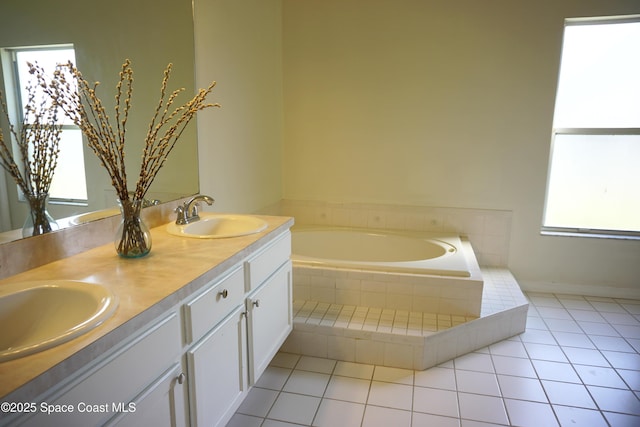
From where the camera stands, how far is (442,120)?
11.6ft

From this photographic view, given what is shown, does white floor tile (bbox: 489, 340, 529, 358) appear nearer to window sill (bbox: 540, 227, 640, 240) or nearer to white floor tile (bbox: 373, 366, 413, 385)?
white floor tile (bbox: 373, 366, 413, 385)

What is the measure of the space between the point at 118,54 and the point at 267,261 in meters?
1.06

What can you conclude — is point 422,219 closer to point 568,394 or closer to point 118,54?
point 568,394

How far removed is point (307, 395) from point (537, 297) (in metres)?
2.22

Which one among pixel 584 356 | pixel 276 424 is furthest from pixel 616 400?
pixel 276 424

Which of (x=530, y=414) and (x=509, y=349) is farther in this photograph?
(x=509, y=349)

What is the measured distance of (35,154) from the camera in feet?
4.61

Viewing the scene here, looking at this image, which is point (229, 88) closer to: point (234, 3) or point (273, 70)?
point (234, 3)

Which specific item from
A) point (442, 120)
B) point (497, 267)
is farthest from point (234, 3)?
point (497, 267)

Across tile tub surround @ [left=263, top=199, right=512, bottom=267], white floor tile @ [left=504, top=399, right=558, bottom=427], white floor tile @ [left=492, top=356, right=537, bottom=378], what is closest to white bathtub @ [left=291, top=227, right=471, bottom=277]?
tile tub surround @ [left=263, top=199, right=512, bottom=267]

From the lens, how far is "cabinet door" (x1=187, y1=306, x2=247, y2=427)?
1325 mm

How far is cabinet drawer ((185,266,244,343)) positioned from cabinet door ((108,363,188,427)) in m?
0.13

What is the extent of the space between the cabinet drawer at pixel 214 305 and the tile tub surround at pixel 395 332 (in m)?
1.02

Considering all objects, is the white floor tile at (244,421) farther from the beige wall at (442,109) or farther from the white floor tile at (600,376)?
the beige wall at (442,109)
